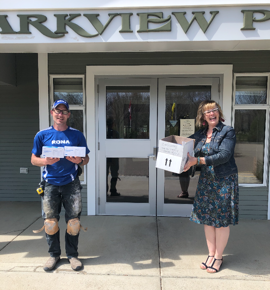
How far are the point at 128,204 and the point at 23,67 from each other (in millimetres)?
3392

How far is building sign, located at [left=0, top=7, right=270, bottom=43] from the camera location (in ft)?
8.54

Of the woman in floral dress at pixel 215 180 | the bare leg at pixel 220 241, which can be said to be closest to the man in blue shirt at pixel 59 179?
the woman in floral dress at pixel 215 180

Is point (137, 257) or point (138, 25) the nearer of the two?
point (138, 25)

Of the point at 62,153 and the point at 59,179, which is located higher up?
the point at 62,153

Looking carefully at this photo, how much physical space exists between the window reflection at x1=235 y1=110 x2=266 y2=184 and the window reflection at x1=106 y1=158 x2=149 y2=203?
156 cm

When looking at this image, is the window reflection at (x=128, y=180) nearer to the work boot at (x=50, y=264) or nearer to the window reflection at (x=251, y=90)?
the work boot at (x=50, y=264)

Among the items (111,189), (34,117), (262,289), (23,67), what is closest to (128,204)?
(111,189)

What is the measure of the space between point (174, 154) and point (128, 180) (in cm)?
187

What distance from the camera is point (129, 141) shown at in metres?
3.94

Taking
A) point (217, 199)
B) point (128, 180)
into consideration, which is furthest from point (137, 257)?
point (128, 180)

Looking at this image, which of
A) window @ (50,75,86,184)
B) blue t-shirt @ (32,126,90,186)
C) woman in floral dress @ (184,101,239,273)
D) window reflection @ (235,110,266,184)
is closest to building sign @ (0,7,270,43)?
woman in floral dress @ (184,101,239,273)

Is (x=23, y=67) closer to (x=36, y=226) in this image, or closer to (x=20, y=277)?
(x=36, y=226)

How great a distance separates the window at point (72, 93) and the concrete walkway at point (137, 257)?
116 cm

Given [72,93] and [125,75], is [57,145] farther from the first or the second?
[125,75]
